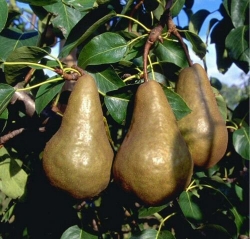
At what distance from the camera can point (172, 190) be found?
0.88 metres

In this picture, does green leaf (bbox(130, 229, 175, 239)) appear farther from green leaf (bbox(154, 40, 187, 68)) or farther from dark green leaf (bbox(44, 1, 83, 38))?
dark green leaf (bbox(44, 1, 83, 38))

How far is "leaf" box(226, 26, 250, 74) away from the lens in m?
1.51

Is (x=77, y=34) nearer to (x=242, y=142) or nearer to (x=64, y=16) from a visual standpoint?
(x=64, y=16)

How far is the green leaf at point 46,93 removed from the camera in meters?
1.07

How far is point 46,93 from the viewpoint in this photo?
3.58ft

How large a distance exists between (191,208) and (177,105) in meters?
0.40

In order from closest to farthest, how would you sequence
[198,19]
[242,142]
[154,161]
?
1. [154,161]
2. [242,142]
3. [198,19]

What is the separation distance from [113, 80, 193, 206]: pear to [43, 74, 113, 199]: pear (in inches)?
1.6

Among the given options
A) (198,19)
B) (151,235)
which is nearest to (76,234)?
(151,235)

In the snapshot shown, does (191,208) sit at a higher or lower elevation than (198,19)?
lower

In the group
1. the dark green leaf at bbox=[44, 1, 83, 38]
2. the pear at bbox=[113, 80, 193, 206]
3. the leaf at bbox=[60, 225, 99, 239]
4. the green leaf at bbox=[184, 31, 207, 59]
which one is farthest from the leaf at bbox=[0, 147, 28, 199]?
the green leaf at bbox=[184, 31, 207, 59]

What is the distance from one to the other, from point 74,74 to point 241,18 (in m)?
0.73

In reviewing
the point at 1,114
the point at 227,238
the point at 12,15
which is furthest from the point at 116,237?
the point at 12,15

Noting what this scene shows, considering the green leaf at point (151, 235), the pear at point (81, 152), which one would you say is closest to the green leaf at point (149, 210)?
the green leaf at point (151, 235)
